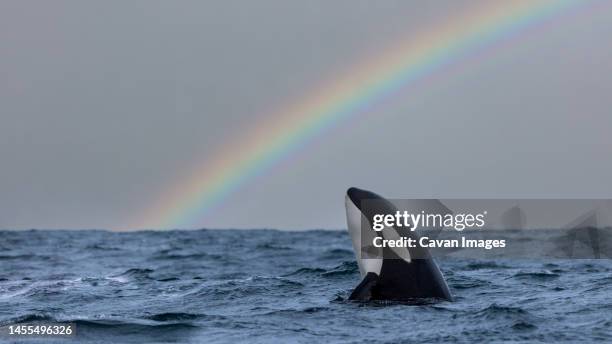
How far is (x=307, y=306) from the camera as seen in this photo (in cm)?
1683

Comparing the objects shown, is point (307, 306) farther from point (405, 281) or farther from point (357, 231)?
point (405, 281)

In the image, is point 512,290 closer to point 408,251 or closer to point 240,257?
point 408,251

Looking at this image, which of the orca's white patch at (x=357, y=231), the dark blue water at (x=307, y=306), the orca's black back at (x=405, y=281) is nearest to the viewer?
the dark blue water at (x=307, y=306)

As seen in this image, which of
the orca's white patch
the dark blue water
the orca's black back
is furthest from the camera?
the orca's white patch

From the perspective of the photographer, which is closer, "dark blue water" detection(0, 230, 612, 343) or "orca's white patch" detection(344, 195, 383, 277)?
"dark blue water" detection(0, 230, 612, 343)

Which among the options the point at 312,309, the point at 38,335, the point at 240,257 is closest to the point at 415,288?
the point at 312,309

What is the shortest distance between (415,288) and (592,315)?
2.97m

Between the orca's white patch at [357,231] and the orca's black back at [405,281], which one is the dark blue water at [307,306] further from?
the orca's white patch at [357,231]

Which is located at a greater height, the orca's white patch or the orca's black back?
the orca's white patch

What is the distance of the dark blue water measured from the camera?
44.9ft

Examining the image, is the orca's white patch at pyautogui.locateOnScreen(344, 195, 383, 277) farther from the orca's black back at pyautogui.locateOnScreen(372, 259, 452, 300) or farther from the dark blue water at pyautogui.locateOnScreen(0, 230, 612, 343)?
the dark blue water at pyautogui.locateOnScreen(0, 230, 612, 343)

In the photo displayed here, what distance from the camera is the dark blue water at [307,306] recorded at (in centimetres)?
1367

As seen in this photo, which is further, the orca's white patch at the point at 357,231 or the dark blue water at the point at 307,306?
the orca's white patch at the point at 357,231

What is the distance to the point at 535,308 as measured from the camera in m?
16.2
